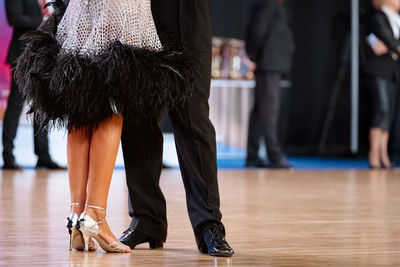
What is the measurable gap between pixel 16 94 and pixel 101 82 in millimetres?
3358

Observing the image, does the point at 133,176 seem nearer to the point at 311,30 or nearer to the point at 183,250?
the point at 183,250

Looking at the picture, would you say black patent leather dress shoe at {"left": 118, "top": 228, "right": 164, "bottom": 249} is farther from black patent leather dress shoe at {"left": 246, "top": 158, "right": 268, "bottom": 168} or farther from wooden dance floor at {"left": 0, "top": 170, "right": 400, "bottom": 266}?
black patent leather dress shoe at {"left": 246, "top": 158, "right": 268, "bottom": 168}

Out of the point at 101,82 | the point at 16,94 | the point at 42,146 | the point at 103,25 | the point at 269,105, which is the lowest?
the point at 42,146

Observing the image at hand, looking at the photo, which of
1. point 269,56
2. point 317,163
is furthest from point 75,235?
point 317,163

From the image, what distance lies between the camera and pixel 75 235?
2.09 m

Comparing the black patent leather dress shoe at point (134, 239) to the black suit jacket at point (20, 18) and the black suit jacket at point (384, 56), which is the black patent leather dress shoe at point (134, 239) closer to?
the black suit jacket at point (20, 18)

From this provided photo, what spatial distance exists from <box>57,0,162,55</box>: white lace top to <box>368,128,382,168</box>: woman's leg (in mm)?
4557

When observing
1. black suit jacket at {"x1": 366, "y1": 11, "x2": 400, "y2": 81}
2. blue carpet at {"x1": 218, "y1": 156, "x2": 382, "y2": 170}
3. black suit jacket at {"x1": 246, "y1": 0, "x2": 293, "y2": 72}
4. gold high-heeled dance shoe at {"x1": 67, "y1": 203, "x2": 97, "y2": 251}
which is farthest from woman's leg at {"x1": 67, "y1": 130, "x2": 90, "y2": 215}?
blue carpet at {"x1": 218, "y1": 156, "x2": 382, "y2": 170}

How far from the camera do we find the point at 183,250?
2.18 m

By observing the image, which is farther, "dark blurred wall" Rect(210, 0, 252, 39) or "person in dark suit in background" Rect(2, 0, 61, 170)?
"dark blurred wall" Rect(210, 0, 252, 39)

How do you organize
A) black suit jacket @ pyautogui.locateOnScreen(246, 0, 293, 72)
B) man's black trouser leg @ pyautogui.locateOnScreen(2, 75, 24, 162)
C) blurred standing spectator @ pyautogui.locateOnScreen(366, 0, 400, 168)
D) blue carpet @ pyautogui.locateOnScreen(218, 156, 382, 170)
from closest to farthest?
man's black trouser leg @ pyautogui.locateOnScreen(2, 75, 24, 162)
black suit jacket @ pyautogui.locateOnScreen(246, 0, 293, 72)
blurred standing spectator @ pyautogui.locateOnScreen(366, 0, 400, 168)
blue carpet @ pyautogui.locateOnScreen(218, 156, 382, 170)

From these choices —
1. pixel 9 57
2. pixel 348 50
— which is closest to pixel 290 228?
pixel 9 57

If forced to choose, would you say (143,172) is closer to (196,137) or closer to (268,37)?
(196,137)

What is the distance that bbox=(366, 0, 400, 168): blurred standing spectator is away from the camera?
242 inches
